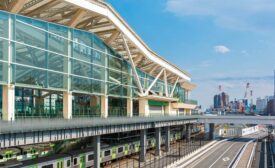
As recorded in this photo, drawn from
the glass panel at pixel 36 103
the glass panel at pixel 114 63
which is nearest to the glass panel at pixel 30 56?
the glass panel at pixel 36 103

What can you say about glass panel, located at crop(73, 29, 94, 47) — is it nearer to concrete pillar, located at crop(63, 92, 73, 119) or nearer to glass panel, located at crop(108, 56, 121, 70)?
glass panel, located at crop(108, 56, 121, 70)

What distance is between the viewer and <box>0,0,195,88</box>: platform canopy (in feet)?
154

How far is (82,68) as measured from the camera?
5303cm

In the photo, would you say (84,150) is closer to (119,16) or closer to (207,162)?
(119,16)

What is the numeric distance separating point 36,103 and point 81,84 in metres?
8.33

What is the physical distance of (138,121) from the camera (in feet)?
205

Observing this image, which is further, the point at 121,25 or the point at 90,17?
the point at 121,25

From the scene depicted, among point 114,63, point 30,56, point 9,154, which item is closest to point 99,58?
point 114,63

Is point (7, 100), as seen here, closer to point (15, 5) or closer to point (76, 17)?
point (15, 5)

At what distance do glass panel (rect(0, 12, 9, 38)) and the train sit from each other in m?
12.8

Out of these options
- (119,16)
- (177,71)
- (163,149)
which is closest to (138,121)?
(119,16)

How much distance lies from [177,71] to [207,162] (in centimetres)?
4024

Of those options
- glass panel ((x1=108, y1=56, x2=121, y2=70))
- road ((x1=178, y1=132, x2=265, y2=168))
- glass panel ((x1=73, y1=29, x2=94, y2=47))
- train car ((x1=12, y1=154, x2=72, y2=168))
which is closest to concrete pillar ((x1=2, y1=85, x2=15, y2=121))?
train car ((x1=12, y1=154, x2=72, y2=168))

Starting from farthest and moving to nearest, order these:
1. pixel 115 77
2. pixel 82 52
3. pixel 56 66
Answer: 1. pixel 115 77
2. pixel 82 52
3. pixel 56 66
